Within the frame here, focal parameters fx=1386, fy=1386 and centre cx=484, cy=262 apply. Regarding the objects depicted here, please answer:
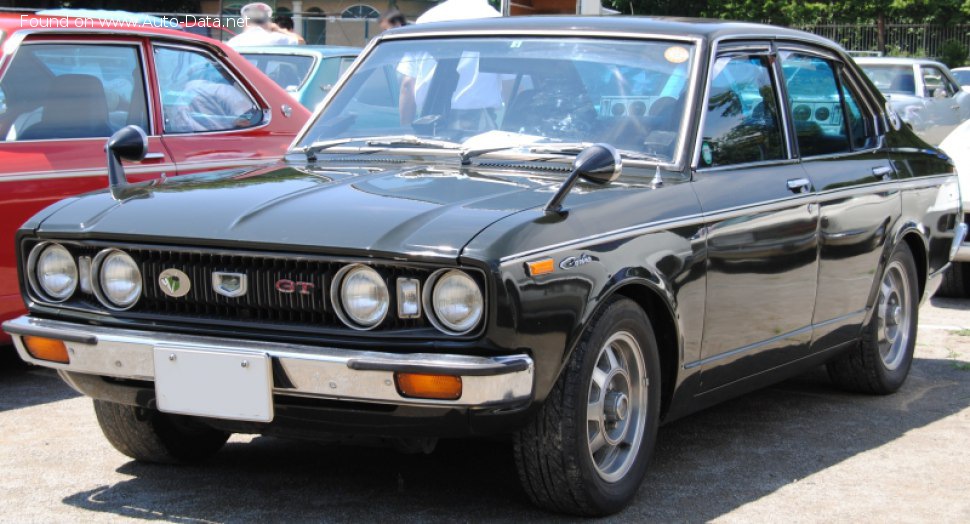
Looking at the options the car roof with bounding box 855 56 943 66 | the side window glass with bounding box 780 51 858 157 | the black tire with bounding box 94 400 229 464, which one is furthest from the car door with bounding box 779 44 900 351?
the car roof with bounding box 855 56 943 66

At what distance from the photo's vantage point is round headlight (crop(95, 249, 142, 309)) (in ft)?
13.9

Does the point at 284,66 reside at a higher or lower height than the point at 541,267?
higher

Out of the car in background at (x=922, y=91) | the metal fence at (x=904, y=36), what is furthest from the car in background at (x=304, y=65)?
the metal fence at (x=904, y=36)

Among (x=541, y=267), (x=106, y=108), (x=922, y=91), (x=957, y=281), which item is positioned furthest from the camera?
(x=922, y=91)

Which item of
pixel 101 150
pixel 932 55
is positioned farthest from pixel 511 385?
pixel 932 55

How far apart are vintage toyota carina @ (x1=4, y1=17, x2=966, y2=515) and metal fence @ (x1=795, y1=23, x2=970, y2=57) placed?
39.5m

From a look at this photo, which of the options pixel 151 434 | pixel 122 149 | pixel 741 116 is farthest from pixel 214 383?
pixel 741 116

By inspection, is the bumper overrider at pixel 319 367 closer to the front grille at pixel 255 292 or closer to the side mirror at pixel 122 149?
the front grille at pixel 255 292

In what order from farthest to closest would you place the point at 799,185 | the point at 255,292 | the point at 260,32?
the point at 260,32
the point at 799,185
the point at 255,292

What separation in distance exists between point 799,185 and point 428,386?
2212mm

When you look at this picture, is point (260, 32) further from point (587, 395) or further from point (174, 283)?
point (587, 395)

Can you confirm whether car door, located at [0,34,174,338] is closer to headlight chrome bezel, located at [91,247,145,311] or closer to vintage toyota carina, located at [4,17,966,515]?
vintage toyota carina, located at [4,17,966,515]

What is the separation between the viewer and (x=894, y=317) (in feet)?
21.3

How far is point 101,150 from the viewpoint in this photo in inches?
266
